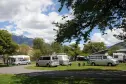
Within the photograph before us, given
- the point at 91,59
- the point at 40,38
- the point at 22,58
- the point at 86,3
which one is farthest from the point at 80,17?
the point at 40,38

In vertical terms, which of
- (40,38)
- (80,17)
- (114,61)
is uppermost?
(40,38)

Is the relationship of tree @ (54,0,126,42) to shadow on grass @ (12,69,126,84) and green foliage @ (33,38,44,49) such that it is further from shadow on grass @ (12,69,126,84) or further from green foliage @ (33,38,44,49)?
green foliage @ (33,38,44,49)

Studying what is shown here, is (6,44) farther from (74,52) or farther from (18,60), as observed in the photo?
(74,52)

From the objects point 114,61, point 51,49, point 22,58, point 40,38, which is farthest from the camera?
point 40,38

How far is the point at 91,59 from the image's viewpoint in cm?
5406

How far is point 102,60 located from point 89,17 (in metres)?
30.5

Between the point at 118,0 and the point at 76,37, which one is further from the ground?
the point at 118,0

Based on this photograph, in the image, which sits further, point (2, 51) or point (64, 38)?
point (2, 51)

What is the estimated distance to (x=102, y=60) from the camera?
51156mm

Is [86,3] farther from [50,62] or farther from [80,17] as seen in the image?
[50,62]

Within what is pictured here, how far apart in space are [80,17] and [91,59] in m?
32.9

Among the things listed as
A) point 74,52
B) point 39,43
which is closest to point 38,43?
point 39,43

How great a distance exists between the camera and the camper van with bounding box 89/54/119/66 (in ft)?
162

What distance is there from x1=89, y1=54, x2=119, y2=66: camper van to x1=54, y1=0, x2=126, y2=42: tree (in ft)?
85.8
